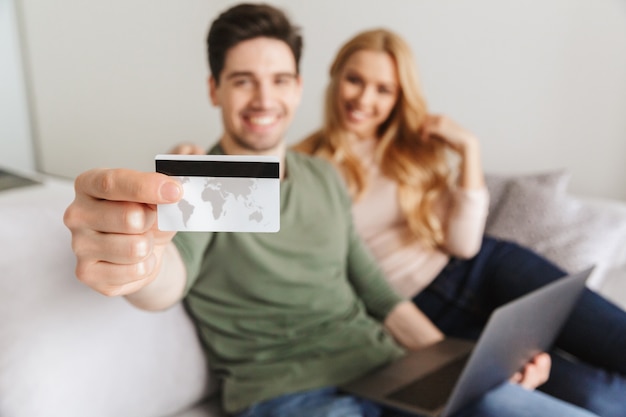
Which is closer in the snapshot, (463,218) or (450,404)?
(450,404)

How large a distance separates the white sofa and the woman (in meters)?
0.54

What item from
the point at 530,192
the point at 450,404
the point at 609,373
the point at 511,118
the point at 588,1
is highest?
the point at 588,1

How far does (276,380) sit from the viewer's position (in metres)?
0.97

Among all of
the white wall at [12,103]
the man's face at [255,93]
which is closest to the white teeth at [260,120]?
the man's face at [255,93]

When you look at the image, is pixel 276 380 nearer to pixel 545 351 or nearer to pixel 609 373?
pixel 545 351

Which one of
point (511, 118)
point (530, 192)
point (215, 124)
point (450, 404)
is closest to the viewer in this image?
point (450, 404)

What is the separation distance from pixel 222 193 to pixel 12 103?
3111 millimetres

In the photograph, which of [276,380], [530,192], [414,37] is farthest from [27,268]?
[414,37]

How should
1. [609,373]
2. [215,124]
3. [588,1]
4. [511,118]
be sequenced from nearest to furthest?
[609,373]
[588,1]
[511,118]
[215,124]

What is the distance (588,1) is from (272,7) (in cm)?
109

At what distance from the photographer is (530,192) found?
1.57 metres

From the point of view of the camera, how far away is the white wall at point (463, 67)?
1.72 m

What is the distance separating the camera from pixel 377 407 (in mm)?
979

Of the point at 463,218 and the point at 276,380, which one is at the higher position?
the point at 463,218
